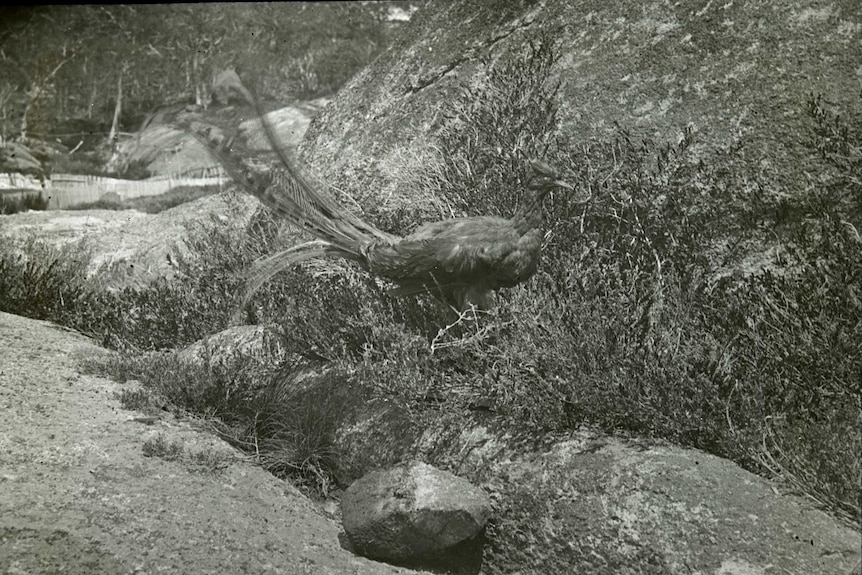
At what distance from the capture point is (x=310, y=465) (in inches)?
91.5

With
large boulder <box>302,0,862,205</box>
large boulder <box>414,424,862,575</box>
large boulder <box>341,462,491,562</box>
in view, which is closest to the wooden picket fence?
large boulder <box>302,0,862,205</box>

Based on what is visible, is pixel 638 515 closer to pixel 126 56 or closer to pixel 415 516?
pixel 415 516

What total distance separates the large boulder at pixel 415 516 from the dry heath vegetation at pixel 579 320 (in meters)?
0.24

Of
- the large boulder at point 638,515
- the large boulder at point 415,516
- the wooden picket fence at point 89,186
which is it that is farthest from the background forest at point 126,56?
the large boulder at point 638,515

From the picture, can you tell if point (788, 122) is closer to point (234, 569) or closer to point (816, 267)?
point (816, 267)

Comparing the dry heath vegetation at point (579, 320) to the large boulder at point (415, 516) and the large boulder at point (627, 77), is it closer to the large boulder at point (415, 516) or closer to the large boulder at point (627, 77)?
the large boulder at point (627, 77)

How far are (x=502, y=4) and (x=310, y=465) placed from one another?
1770 millimetres

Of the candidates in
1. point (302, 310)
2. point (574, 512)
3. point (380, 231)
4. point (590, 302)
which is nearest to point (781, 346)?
point (590, 302)

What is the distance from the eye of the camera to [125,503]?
78.4 inches

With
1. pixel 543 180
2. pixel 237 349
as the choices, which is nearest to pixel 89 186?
pixel 237 349

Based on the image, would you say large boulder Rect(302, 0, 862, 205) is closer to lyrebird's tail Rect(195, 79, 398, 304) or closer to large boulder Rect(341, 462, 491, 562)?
lyrebird's tail Rect(195, 79, 398, 304)

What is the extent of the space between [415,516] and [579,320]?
2.38 feet

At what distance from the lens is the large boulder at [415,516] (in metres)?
1.97

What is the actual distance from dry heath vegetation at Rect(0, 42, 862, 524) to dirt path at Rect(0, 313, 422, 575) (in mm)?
180
